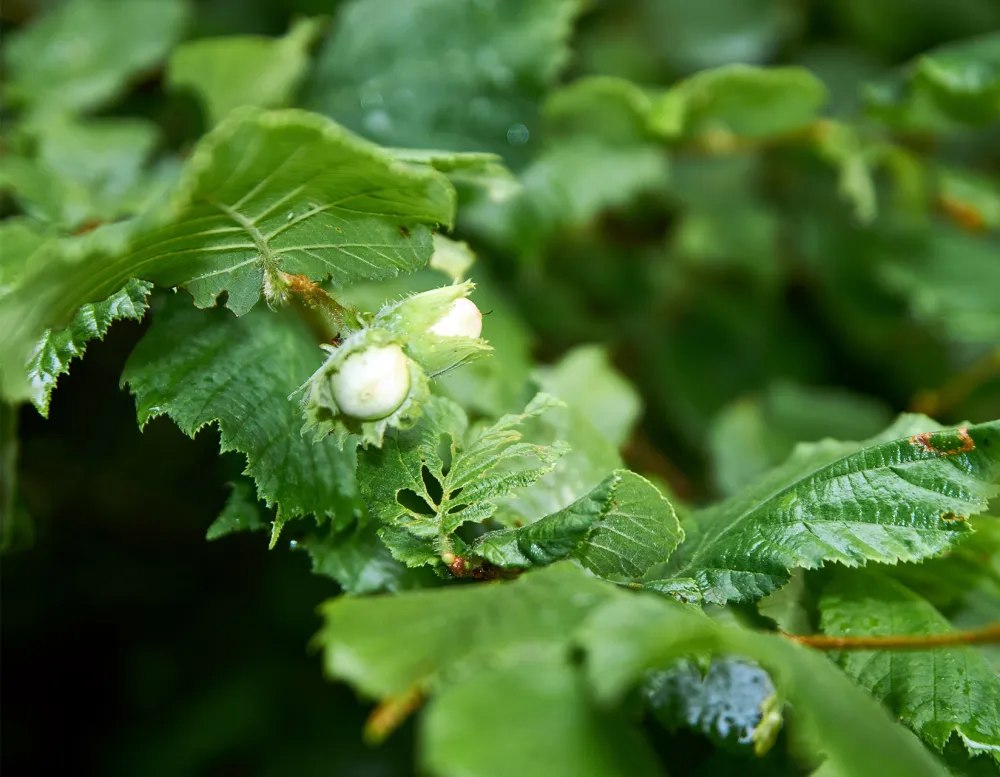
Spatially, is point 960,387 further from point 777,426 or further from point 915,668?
point 915,668

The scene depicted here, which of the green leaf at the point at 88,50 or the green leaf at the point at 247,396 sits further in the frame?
the green leaf at the point at 88,50

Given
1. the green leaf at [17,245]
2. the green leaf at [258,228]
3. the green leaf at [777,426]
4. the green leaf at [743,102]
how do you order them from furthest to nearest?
the green leaf at [777,426], the green leaf at [743,102], the green leaf at [17,245], the green leaf at [258,228]

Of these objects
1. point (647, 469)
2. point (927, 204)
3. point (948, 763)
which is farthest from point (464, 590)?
point (927, 204)

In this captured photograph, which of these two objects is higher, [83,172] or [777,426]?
[83,172]

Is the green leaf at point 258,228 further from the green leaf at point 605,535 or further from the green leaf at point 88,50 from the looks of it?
the green leaf at point 88,50

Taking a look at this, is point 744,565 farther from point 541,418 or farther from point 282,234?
point 282,234

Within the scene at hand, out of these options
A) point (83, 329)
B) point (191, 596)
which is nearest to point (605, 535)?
point (83, 329)

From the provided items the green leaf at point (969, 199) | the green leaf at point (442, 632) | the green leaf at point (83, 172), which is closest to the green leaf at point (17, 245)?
the green leaf at point (83, 172)
